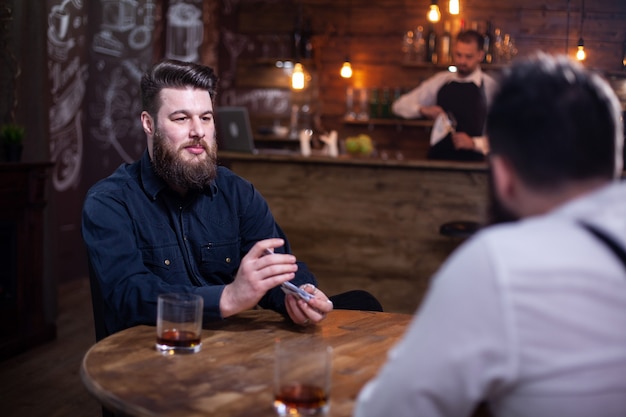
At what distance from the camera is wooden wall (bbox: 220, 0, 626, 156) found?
7.38 meters

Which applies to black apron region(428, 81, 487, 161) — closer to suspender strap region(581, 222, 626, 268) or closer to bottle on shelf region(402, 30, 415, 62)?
bottle on shelf region(402, 30, 415, 62)

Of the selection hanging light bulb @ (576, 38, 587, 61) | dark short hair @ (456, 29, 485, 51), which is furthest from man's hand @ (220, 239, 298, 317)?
hanging light bulb @ (576, 38, 587, 61)

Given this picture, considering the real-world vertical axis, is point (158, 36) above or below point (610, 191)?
above

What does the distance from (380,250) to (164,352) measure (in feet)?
11.9

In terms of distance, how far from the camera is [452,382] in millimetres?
979

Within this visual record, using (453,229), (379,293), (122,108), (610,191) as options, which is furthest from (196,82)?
(122,108)

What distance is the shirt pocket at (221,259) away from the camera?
2.32 metres

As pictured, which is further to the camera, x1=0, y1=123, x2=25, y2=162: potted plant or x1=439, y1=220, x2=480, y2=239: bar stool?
x1=439, y1=220, x2=480, y2=239: bar stool

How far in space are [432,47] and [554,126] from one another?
6725mm

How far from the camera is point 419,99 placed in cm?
679

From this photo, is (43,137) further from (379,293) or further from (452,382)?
(452,382)

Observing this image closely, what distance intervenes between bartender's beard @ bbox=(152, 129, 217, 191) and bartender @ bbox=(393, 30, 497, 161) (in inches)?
147

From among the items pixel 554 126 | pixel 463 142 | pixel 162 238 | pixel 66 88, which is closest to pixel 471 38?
pixel 463 142

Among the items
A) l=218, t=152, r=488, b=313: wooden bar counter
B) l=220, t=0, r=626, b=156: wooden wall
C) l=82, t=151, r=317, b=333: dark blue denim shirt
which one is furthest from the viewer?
l=220, t=0, r=626, b=156: wooden wall
